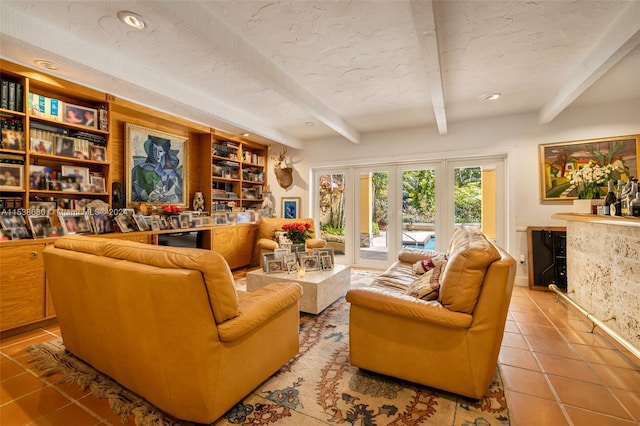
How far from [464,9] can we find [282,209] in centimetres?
456

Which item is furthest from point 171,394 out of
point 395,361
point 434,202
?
point 434,202

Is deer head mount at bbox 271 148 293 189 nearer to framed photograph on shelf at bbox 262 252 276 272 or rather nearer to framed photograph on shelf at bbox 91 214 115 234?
framed photograph on shelf at bbox 262 252 276 272

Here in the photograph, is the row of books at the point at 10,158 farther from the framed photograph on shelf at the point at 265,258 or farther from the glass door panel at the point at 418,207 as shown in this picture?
the glass door panel at the point at 418,207

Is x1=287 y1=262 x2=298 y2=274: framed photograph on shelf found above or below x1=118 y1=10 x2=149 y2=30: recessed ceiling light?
below

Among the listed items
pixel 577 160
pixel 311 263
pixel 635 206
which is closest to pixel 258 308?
pixel 311 263

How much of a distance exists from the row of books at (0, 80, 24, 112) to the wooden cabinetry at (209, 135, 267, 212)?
7.50 feet

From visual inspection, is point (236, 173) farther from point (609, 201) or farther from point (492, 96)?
point (609, 201)

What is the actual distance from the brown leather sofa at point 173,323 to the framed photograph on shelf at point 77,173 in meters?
1.75

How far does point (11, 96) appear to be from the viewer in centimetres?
256

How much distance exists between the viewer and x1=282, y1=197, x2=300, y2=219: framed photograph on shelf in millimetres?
5746

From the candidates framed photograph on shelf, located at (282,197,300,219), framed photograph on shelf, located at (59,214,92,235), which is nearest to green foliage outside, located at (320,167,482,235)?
framed photograph on shelf, located at (282,197,300,219)

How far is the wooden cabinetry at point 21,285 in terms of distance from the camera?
238cm

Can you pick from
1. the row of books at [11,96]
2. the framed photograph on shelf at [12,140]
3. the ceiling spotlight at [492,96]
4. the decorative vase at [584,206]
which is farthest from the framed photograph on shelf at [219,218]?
the decorative vase at [584,206]

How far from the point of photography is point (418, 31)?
192 centimetres
